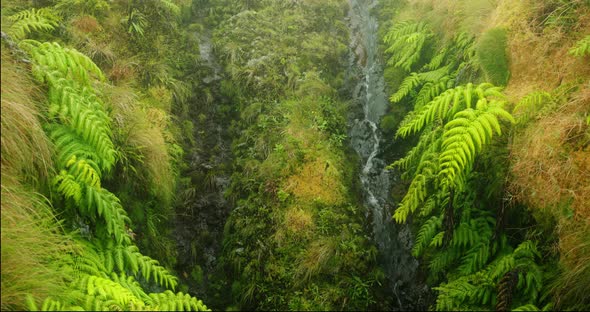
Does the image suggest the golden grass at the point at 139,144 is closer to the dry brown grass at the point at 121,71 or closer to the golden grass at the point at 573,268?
the dry brown grass at the point at 121,71

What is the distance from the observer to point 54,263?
3428 mm

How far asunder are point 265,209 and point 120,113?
2459 mm

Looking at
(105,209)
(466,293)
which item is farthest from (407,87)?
(105,209)

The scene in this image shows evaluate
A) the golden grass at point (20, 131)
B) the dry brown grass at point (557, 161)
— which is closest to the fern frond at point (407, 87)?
the dry brown grass at point (557, 161)

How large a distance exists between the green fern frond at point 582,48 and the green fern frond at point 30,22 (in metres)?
6.32

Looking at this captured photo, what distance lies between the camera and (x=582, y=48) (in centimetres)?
457

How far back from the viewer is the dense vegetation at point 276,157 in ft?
12.7

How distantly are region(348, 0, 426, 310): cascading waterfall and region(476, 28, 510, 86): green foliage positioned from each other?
234cm

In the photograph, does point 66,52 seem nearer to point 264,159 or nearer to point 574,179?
point 264,159

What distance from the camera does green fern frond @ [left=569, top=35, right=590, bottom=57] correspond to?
457cm

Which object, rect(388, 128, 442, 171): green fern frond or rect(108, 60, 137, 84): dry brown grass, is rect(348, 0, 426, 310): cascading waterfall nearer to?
rect(388, 128, 442, 171): green fern frond

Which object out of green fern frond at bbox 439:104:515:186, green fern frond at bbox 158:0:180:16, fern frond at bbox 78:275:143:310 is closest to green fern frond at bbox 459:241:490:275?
green fern frond at bbox 439:104:515:186

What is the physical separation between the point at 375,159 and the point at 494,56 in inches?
104

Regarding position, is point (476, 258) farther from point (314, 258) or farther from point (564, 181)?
point (314, 258)
